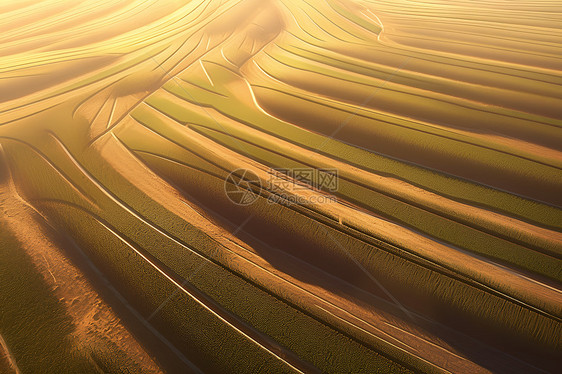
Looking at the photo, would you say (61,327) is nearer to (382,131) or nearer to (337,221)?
(337,221)

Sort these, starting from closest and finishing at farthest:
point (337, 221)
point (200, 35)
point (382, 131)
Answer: point (337, 221) < point (382, 131) < point (200, 35)

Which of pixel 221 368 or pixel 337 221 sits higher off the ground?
pixel 337 221

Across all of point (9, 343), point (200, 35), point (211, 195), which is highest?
point (200, 35)

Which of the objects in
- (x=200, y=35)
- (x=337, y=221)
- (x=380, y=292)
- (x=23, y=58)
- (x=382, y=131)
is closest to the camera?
(x=380, y=292)

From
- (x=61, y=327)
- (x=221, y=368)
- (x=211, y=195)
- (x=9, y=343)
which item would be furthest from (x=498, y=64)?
(x=9, y=343)

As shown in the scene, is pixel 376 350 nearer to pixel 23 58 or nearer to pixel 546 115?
pixel 546 115

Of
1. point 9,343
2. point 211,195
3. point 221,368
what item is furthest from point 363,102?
point 9,343

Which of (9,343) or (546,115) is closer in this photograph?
(9,343)
